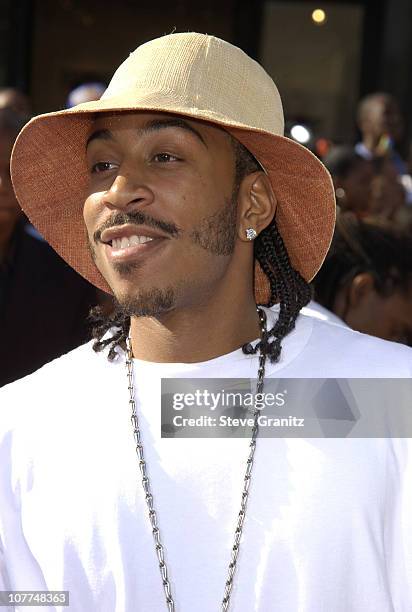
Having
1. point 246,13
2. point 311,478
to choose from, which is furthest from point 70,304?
point 246,13

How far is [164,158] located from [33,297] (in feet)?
6.67

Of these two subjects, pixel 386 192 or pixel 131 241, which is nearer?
pixel 131 241

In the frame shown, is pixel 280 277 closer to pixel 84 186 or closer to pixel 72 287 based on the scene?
pixel 84 186

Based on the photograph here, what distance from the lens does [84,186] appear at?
3020mm

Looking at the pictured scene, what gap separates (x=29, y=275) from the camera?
15.0 feet

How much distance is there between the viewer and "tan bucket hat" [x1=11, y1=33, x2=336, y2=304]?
2.62m

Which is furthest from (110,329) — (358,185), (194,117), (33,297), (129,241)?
(358,185)

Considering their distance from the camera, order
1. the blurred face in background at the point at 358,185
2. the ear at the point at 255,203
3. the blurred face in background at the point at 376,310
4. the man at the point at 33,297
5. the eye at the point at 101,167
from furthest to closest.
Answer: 1. the blurred face in background at the point at 358,185
2. the man at the point at 33,297
3. the blurred face in background at the point at 376,310
4. the ear at the point at 255,203
5. the eye at the point at 101,167

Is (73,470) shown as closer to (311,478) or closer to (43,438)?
(43,438)

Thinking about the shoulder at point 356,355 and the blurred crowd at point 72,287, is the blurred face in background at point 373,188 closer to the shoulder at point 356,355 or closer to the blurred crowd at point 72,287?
the blurred crowd at point 72,287

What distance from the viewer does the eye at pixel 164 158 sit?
262cm

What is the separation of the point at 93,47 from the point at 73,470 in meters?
8.19

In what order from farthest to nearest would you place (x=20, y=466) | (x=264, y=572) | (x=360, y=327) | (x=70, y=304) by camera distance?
(x=70, y=304) < (x=360, y=327) < (x=20, y=466) < (x=264, y=572)

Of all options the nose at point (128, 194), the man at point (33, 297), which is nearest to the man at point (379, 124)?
the man at point (33, 297)
